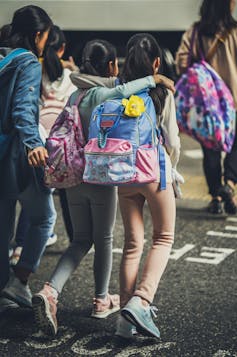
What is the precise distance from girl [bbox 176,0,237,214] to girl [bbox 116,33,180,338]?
2.52m

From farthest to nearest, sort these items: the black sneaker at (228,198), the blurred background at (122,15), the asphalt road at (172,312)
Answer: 1. the blurred background at (122,15)
2. the black sneaker at (228,198)
3. the asphalt road at (172,312)

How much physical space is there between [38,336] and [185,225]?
2.55m

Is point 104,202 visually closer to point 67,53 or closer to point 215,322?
point 215,322

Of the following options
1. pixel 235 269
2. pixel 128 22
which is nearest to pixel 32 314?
pixel 235 269

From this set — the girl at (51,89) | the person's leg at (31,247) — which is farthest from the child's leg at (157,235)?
the girl at (51,89)

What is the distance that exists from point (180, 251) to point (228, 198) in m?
1.08

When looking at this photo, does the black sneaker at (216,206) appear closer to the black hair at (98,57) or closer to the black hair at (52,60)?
the black hair at (52,60)

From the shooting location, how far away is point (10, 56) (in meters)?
5.00

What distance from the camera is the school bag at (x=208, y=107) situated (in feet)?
23.6

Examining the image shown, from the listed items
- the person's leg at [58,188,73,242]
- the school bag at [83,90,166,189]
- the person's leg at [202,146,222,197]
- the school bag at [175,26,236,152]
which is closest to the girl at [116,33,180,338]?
the school bag at [83,90,166,189]

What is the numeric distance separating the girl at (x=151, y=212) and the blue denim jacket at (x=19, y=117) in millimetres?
492

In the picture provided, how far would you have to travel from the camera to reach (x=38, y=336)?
491 centimetres

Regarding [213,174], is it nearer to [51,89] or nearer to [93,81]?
[51,89]

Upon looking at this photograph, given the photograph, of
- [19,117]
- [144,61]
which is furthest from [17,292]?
[144,61]
